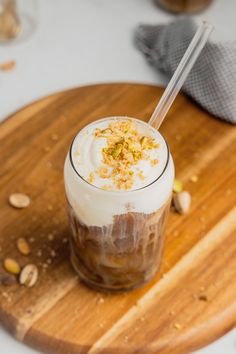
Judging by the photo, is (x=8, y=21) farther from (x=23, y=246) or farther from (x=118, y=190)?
(x=118, y=190)

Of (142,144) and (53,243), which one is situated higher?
(142,144)

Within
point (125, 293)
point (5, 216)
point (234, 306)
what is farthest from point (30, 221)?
point (234, 306)

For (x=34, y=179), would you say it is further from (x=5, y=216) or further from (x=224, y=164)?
(x=224, y=164)

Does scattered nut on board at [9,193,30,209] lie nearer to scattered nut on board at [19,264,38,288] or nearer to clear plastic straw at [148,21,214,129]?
scattered nut on board at [19,264,38,288]

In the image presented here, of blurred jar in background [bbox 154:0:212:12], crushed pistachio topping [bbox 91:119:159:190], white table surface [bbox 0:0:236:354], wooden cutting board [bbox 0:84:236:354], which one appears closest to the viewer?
crushed pistachio topping [bbox 91:119:159:190]

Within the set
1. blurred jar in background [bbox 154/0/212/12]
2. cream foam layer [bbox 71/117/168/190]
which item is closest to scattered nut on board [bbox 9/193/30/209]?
cream foam layer [bbox 71/117/168/190]

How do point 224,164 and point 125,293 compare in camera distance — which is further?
point 224,164

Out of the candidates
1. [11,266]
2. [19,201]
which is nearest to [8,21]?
[19,201]
